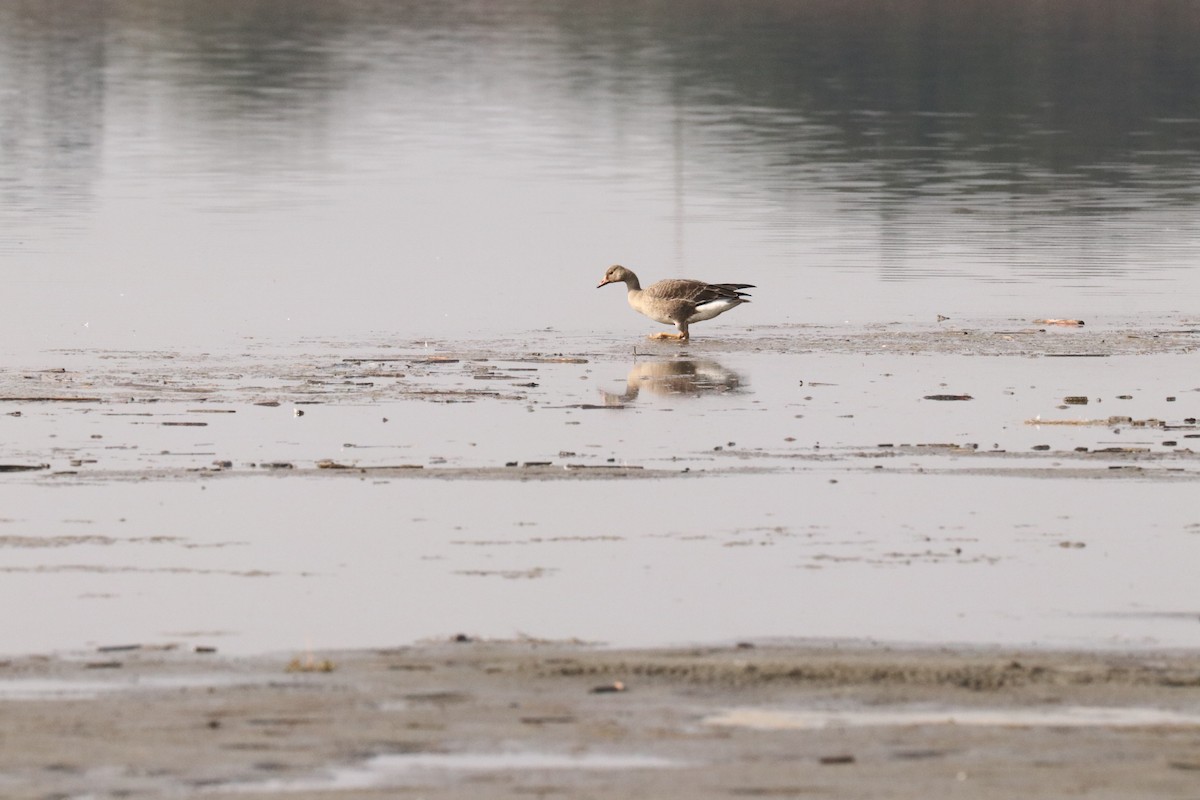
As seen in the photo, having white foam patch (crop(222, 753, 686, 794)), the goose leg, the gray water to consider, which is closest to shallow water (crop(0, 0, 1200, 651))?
the gray water

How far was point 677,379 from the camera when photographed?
21.1m

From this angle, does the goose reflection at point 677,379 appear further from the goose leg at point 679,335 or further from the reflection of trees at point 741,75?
the reflection of trees at point 741,75

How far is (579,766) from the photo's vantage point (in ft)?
29.8

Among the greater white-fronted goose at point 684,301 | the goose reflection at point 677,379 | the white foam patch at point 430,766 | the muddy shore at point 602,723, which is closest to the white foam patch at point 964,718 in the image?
the muddy shore at point 602,723

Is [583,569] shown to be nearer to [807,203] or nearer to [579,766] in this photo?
[579,766]

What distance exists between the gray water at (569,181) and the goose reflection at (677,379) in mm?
2707

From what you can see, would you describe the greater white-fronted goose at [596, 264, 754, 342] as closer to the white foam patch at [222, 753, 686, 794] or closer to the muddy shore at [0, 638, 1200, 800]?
the muddy shore at [0, 638, 1200, 800]

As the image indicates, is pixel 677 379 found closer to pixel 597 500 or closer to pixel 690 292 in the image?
pixel 690 292

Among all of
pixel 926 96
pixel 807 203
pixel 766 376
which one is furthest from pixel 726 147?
pixel 766 376

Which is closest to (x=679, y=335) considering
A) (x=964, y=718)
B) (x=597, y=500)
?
(x=597, y=500)

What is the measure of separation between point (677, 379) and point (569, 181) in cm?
2173

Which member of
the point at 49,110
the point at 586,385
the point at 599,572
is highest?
the point at 49,110

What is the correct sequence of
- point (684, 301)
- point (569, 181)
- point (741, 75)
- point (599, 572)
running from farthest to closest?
point (741, 75), point (569, 181), point (684, 301), point (599, 572)

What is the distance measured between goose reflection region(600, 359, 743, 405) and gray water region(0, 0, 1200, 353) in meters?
2.71
